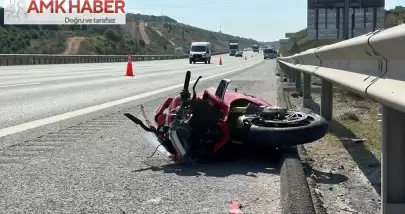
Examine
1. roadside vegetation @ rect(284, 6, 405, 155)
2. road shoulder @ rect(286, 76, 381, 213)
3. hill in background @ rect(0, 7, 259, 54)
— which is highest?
hill in background @ rect(0, 7, 259, 54)

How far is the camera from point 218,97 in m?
5.95

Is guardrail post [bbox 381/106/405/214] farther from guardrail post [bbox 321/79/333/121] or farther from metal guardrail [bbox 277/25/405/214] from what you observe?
guardrail post [bbox 321/79/333/121]

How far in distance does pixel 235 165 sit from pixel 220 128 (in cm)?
37

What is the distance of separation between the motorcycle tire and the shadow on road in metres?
0.21

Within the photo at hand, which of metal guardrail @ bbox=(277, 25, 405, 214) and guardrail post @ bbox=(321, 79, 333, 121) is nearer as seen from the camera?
metal guardrail @ bbox=(277, 25, 405, 214)

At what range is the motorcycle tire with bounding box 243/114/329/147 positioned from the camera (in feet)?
17.7

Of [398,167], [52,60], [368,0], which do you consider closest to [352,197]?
[398,167]

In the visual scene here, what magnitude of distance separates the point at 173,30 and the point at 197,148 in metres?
184

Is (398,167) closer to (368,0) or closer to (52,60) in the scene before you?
(368,0)

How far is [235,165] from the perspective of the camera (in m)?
5.39

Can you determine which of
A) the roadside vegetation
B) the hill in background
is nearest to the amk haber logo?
the hill in background

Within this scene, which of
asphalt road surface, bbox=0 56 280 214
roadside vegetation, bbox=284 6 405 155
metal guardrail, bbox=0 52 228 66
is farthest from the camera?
metal guardrail, bbox=0 52 228 66

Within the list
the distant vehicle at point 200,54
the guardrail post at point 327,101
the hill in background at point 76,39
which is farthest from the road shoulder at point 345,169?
the hill in background at point 76,39

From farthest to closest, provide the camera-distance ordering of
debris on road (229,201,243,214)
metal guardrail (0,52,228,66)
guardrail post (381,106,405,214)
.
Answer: metal guardrail (0,52,228,66)
debris on road (229,201,243,214)
guardrail post (381,106,405,214)
